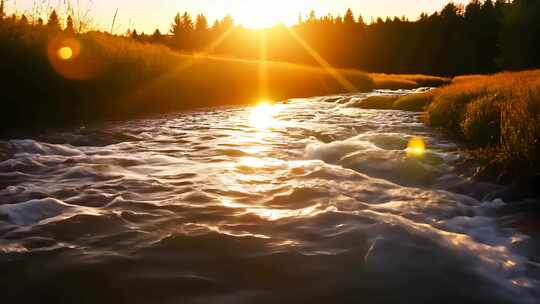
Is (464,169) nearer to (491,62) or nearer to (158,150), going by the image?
(158,150)

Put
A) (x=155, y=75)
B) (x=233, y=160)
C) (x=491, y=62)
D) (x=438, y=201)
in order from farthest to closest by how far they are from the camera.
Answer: (x=491, y=62) → (x=155, y=75) → (x=233, y=160) → (x=438, y=201)

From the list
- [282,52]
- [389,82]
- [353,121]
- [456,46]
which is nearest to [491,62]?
[456,46]

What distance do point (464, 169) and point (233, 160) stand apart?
3.95m

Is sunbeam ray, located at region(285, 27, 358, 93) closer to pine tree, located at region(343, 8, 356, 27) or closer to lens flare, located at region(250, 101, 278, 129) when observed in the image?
pine tree, located at region(343, 8, 356, 27)

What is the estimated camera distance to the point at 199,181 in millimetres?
6590

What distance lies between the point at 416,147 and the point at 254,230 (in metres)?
5.70

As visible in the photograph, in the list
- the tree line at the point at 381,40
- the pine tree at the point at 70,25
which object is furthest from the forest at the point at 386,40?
the pine tree at the point at 70,25

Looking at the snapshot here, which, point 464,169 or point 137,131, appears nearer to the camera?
point 464,169

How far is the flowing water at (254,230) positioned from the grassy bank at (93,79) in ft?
11.4

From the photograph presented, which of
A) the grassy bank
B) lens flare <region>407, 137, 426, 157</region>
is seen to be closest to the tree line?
the grassy bank

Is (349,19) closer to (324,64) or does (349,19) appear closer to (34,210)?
(324,64)

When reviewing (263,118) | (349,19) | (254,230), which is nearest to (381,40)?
(349,19)

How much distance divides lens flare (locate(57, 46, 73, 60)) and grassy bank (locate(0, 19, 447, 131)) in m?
0.03

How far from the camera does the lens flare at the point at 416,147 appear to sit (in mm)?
8511
